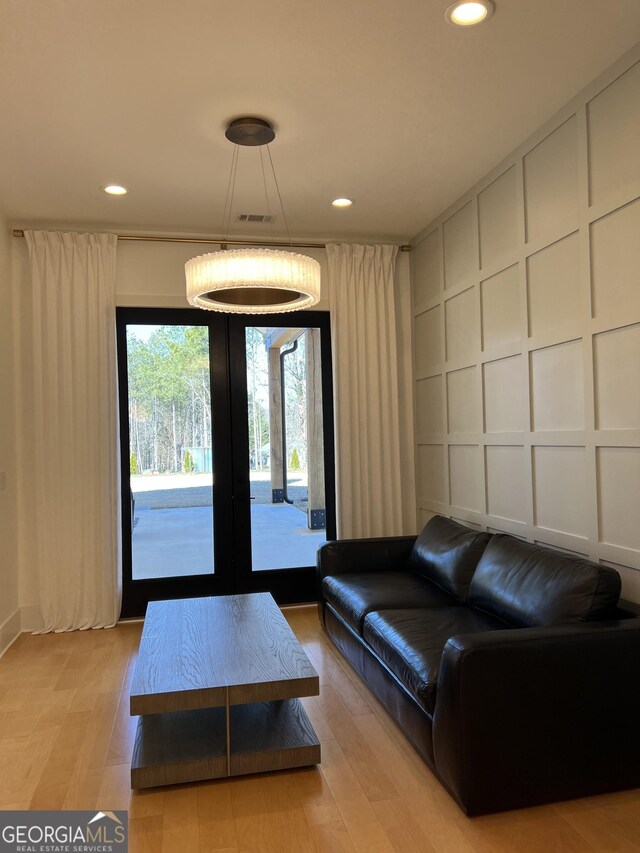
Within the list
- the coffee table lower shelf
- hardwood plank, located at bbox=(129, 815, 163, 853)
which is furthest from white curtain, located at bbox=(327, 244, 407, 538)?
hardwood plank, located at bbox=(129, 815, 163, 853)

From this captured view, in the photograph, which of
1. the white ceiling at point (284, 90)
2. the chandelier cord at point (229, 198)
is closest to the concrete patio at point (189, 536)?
the chandelier cord at point (229, 198)

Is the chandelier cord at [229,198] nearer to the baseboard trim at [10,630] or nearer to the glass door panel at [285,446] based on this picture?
the glass door panel at [285,446]

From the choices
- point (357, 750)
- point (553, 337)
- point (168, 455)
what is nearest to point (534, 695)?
point (357, 750)

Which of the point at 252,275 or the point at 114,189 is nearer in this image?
the point at 252,275

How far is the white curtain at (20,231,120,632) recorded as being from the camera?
440 centimetres

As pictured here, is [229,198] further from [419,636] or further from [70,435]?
[419,636]

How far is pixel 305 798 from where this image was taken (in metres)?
2.30

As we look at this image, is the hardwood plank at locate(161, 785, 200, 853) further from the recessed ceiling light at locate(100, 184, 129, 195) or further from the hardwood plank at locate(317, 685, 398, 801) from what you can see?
the recessed ceiling light at locate(100, 184, 129, 195)

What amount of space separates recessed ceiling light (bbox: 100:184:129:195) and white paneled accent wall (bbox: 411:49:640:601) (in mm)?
2206

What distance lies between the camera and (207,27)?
2.40 meters

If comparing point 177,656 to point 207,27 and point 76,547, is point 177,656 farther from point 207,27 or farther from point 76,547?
point 207,27

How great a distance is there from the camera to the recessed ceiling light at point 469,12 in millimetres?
2301

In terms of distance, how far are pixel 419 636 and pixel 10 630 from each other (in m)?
2.92

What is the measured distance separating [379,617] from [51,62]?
2.90 meters
